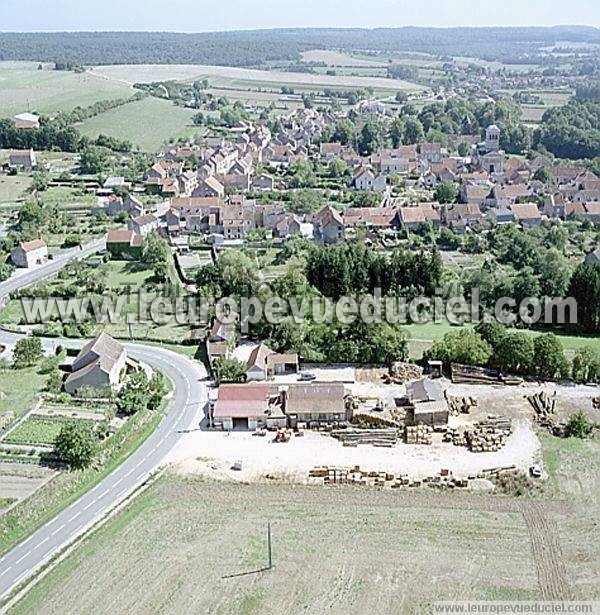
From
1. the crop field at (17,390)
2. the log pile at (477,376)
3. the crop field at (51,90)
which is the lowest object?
the log pile at (477,376)

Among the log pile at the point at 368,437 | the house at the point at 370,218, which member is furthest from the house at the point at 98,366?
the house at the point at 370,218

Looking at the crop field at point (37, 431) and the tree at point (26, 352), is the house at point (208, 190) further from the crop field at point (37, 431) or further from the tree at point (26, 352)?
the crop field at point (37, 431)

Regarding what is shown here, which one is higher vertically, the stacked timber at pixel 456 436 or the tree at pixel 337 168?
the tree at pixel 337 168

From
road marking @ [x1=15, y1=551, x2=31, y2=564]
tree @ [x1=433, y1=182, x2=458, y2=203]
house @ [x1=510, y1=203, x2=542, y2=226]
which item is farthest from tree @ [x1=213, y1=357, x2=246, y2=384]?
tree @ [x1=433, y1=182, x2=458, y2=203]

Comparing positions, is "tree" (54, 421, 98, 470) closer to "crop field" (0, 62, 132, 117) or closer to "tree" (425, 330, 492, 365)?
"tree" (425, 330, 492, 365)

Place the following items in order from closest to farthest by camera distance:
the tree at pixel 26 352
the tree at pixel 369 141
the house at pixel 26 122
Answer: the tree at pixel 26 352
the tree at pixel 369 141
the house at pixel 26 122

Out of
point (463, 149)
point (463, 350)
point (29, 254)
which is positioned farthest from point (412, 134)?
point (463, 350)

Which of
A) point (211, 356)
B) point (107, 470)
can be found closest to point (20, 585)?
point (107, 470)

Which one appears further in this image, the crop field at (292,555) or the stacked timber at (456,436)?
the stacked timber at (456,436)
